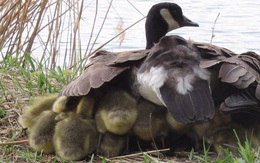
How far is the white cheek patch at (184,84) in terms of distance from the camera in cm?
379

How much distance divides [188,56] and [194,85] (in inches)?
11.0

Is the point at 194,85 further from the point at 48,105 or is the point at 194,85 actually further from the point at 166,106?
the point at 48,105

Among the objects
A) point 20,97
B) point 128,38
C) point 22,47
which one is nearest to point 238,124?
point 20,97

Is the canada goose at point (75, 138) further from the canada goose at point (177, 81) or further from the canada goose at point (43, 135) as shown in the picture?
the canada goose at point (177, 81)

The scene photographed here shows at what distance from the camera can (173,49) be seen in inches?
162

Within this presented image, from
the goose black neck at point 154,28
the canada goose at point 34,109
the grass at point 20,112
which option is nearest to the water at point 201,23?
the grass at point 20,112

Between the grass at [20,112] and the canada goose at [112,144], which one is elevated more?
the canada goose at [112,144]

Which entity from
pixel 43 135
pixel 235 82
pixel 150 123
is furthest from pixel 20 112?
pixel 235 82

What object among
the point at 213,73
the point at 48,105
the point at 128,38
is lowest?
the point at 128,38

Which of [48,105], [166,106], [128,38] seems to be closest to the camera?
[166,106]

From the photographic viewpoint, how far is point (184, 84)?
382cm

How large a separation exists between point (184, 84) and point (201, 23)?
5826 mm

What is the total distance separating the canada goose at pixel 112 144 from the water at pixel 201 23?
3.59 metres

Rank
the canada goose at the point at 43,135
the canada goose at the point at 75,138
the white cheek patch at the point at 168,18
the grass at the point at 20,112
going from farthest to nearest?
the white cheek patch at the point at 168,18
the canada goose at the point at 43,135
the canada goose at the point at 75,138
the grass at the point at 20,112
